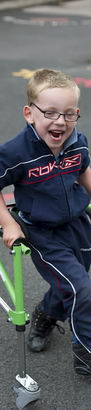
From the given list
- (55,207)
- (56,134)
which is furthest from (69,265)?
(56,134)

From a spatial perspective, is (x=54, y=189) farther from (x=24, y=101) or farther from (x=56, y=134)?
(x=24, y=101)

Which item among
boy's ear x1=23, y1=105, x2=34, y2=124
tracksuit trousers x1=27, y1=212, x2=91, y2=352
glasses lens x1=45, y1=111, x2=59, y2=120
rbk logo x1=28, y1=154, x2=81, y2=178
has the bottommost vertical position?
tracksuit trousers x1=27, y1=212, x2=91, y2=352

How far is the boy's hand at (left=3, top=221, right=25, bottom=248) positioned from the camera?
2.82 meters

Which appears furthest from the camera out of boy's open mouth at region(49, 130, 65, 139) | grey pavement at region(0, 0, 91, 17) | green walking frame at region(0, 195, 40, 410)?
grey pavement at region(0, 0, 91, 17)

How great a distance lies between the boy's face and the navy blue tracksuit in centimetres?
5

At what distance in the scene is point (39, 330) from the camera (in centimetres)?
347

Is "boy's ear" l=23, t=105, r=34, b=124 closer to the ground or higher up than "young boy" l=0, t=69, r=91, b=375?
higher up

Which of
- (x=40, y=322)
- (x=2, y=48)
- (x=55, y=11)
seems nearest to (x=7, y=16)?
(x=55, y=11)

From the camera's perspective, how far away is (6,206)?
10.1ft

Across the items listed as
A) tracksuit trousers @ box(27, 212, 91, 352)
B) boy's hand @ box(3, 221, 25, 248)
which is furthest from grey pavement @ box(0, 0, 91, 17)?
boy's hand @ box(3, 221, 25, 248)

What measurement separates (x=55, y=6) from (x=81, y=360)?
13.1 metres

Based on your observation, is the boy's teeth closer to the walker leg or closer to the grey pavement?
the walker leg

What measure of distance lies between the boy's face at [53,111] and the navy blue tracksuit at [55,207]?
47mm

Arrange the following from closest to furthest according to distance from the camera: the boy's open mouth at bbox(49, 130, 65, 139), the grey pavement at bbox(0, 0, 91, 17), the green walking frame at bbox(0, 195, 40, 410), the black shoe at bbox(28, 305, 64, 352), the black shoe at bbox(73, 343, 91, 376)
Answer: the green walking frame at bbox(0, 195, 40, 410) → the boy's open mouth at bbox(49, 130, 65, 139) → the black shoe at bbox(73, 343, 91, 376) → the black shoe at bbox(28, 305, 64, 352) → the grey pavement at bbox(0, 0, 91, 17)
